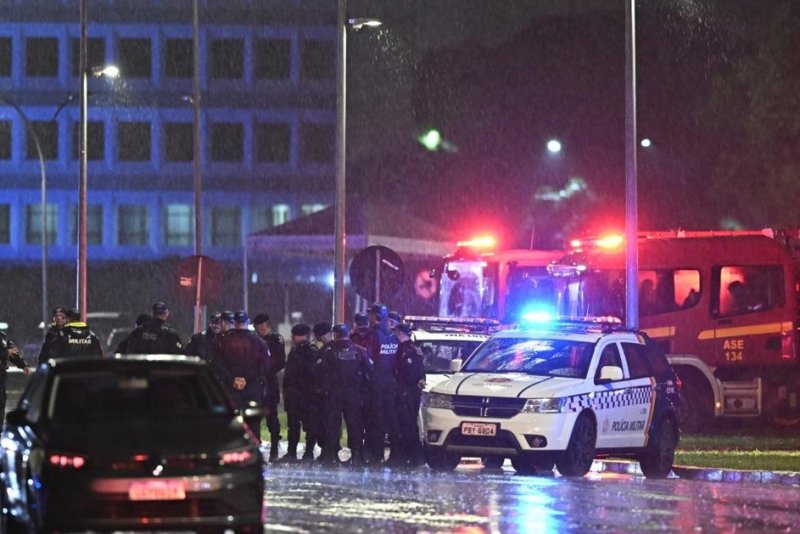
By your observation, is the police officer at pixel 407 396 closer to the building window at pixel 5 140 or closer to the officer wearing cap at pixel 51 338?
the officer wearing cap at pixel 51 338

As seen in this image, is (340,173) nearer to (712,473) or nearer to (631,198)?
(631,198)

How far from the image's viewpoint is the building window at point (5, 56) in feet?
277

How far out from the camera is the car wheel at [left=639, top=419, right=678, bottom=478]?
21281 mm

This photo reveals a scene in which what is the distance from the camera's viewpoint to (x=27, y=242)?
82.9 metres

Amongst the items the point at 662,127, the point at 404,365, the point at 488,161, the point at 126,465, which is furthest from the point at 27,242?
the point at 126,465

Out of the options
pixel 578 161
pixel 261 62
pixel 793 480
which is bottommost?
pixel 793 480

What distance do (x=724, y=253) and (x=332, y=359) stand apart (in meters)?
10.4

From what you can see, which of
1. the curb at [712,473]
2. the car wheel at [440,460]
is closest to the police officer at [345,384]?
the car wheel at [440,460]

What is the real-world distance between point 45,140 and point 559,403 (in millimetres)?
67075

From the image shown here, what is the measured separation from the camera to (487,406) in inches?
782

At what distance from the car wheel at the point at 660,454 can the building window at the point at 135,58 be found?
65228 millimetres

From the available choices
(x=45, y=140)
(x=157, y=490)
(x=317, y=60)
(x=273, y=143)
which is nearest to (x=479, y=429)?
(x=157, y=490)

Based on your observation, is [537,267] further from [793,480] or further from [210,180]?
[210,180]

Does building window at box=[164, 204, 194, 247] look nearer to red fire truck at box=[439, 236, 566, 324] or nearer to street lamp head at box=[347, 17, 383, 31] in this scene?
red fire truck at box=[439, 236, 566, 324]
